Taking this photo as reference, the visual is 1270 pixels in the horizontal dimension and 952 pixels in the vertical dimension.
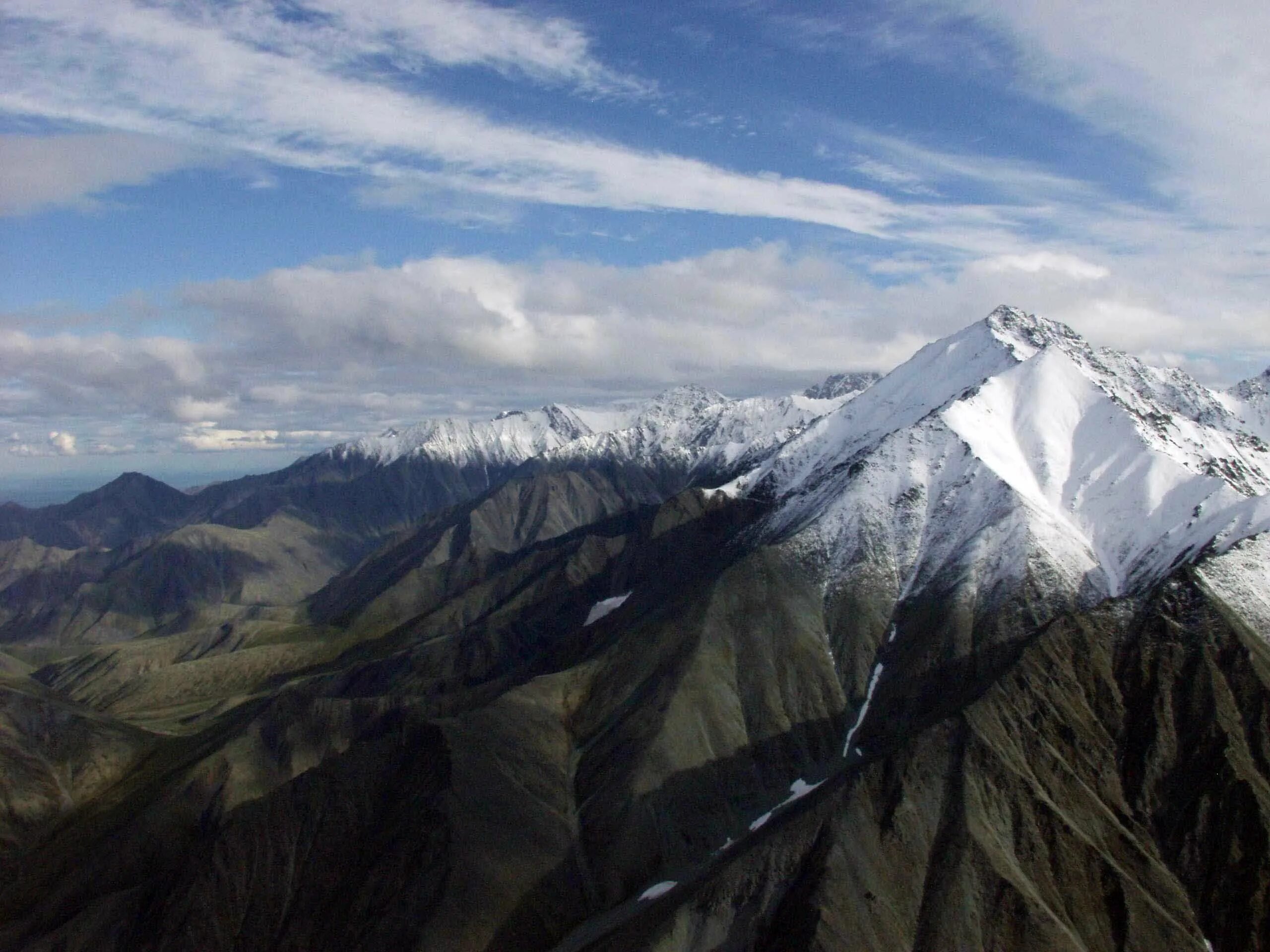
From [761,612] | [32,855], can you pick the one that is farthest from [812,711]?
[32,855]

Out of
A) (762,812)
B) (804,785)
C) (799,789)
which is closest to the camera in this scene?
(762,812)

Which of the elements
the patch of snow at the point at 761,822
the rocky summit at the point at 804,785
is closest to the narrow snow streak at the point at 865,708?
the rocky summit at the point at 804,785

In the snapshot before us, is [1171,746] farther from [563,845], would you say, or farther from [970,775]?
[563,845]

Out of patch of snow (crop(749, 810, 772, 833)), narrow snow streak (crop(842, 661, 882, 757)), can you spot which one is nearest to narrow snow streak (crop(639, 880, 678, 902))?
patch of snow (crop(749, 810, 772, 833))

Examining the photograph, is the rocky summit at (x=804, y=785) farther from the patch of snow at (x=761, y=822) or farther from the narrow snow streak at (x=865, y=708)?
the patch of snow at (x=761, y=822)

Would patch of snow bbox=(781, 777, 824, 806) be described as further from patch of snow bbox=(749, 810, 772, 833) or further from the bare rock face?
patch of snow bbox=(749, 810, 772, 833)

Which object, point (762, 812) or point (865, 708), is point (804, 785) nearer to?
point (762, 812)

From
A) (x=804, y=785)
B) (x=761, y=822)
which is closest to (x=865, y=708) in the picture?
(x=804, y=785)
